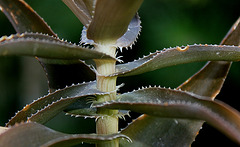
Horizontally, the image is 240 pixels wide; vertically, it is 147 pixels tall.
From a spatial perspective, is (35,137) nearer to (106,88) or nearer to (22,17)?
(106,88)

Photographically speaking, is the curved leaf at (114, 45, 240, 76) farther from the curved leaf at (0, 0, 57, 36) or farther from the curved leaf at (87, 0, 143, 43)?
the curved leaf at (0, 0, 57, 36)

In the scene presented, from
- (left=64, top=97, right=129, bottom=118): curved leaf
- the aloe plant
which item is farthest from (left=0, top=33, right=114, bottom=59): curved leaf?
(left=64, top=97, right=129, bottom=118): curved leaf

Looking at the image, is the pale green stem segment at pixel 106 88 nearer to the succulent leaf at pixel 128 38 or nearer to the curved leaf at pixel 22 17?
the succulent leaf at pixel 128 38

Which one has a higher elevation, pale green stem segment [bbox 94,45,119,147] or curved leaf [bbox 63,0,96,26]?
curved leaf [bbox 63,0,96,26]

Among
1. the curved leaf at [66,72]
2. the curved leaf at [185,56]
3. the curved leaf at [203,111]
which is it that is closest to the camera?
the curved leaf at [203,111]

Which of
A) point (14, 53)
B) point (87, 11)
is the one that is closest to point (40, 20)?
A: point (87, 11)

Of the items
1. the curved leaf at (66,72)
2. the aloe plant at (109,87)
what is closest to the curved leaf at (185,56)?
the aloe plant at (109,87)

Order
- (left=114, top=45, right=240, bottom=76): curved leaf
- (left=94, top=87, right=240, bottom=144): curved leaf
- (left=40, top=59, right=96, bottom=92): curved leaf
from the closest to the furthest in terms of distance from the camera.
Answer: (left=94, top=87, right=240, bottom=144): curved leaf, (left=114, top=45, right=240, bottom=76): curved leaf, (left=40, top=59, right=96, bottom=92): curved leaf

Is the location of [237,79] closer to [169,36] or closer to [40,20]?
[169,36]
